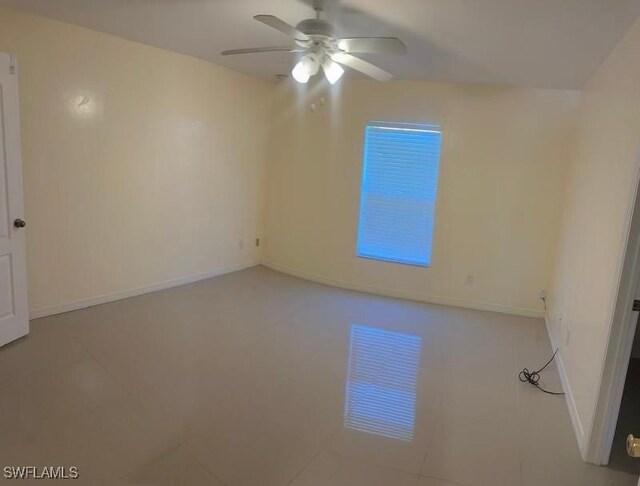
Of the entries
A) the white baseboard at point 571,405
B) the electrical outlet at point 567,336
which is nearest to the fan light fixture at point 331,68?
the electrical outlet at point 567,336

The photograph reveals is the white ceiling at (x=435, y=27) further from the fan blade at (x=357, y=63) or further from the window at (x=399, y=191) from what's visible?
the window at (x=399, y=191)

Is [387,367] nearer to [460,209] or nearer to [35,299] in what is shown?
[460,209]

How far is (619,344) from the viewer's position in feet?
7.38

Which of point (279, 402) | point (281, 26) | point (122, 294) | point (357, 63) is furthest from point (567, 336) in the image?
point (122, 294)

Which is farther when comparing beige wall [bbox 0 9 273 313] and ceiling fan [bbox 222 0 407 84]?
beige wall [bbox 0 9 273 313]

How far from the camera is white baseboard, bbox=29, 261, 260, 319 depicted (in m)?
3.79

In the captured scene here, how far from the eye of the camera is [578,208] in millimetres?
3539

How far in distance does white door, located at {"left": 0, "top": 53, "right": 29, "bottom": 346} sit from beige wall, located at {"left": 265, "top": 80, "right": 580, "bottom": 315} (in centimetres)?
306

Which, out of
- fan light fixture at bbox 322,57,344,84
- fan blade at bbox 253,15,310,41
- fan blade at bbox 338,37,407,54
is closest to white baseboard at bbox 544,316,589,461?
fan blade at bbox 338,37,407,54

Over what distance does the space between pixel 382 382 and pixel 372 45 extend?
2186 mm

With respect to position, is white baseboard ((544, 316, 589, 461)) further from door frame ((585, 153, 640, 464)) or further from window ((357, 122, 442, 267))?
window ((357, 122, 442, 267))

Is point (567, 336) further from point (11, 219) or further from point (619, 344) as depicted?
point (11, 219)

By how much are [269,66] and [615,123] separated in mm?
3171

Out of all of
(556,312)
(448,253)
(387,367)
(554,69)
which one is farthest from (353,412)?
(554,69)
